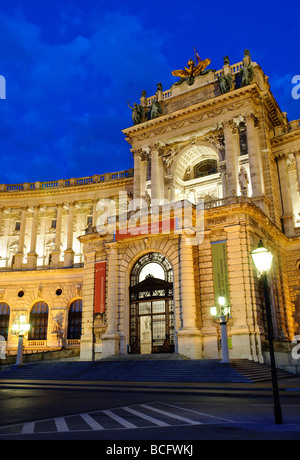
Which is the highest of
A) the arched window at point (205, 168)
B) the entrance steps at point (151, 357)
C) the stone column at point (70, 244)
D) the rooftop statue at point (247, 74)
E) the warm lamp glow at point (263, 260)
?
the rooftop statue at point (247, 74)

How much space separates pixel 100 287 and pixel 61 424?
24.4 meters

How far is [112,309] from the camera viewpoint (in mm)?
31625

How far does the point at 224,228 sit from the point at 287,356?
10374 millimetres

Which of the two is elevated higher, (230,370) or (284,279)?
(284,279)

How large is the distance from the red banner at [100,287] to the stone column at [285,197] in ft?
Answer: 59.2

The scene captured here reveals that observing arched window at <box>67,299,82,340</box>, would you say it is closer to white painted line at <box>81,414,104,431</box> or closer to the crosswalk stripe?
the crosswalk stripe

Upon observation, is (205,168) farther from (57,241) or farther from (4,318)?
(4,318)

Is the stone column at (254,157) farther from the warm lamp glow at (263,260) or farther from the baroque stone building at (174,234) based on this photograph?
the warm lamp glow at (263,260)

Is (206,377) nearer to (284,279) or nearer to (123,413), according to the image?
(123,413)

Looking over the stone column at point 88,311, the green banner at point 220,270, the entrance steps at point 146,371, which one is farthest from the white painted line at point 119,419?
the stone column at point 88,311

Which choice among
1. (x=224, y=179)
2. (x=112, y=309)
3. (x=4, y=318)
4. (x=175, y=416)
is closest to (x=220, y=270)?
(x=112, y=309)

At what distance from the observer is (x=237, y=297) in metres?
27.9

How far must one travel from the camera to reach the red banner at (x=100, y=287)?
3312 cm
